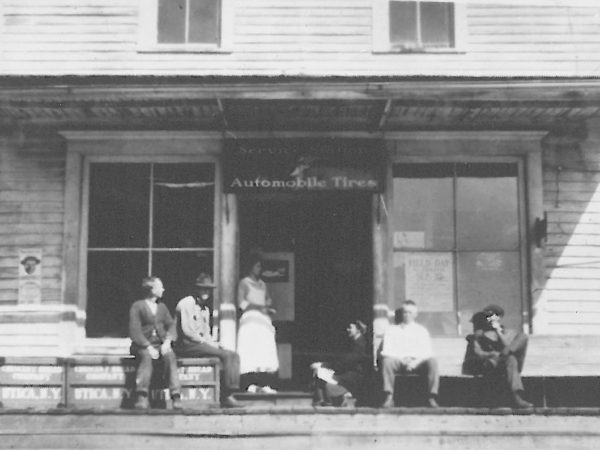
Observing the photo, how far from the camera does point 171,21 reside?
10.6m

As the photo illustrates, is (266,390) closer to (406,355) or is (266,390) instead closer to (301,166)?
(406,355)

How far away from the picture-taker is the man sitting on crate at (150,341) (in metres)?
7.86

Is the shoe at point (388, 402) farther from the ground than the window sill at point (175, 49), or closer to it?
closer to it

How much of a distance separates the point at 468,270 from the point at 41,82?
584 cm

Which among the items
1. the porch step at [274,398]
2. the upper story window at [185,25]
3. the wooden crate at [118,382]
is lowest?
the porch step at [274,398]

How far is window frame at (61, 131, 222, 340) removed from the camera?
31.8 feet

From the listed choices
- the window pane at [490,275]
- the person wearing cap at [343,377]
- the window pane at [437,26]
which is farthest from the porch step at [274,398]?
the window pane at [437,26]

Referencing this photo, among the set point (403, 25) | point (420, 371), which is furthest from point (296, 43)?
point (420, 371)

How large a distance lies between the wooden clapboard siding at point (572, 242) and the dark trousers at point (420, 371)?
2308 millimetres

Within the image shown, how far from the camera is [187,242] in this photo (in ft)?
32.2

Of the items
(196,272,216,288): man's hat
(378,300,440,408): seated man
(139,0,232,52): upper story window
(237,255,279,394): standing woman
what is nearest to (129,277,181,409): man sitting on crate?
(196,272,216,288): man's hat

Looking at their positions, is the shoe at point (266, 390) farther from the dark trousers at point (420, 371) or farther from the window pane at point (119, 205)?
the window pane at point (119, 205)

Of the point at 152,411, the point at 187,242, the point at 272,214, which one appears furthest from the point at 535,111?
the point at 152,411

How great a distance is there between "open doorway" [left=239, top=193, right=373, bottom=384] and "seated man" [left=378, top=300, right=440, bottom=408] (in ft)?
5.14
